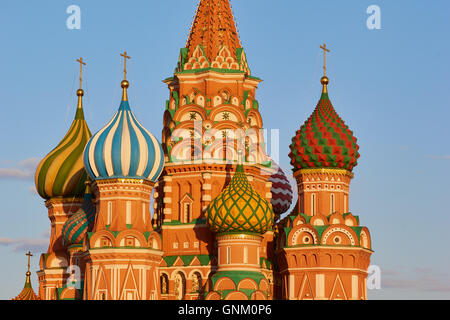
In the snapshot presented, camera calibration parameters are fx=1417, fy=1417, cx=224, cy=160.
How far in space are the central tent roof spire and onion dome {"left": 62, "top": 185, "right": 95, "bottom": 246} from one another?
21.9ft

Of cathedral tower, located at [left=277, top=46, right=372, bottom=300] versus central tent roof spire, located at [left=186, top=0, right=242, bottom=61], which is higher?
central tent roof spire, located at [left=186, top=0, right=242, bottom=61]

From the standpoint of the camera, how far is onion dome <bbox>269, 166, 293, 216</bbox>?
2100 inches

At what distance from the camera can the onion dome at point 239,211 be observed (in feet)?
154

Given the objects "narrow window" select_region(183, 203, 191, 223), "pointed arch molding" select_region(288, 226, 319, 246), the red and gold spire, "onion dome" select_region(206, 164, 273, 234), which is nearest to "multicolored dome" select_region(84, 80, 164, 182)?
"narrow window" select_region(183, 203, 191, 223)

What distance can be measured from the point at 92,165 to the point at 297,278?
7.90m

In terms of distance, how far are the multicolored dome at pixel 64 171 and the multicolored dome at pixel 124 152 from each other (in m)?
6.33

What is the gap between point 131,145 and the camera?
47.2 metres

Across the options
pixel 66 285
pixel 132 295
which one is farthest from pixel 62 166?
pixel 132 295

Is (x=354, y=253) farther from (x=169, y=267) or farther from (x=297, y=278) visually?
(x=169, y=267)

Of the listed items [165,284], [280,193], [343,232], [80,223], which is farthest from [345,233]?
[80,223]

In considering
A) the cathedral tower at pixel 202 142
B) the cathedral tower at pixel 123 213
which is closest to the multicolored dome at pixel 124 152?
the cathedral tower at pixel 123 213

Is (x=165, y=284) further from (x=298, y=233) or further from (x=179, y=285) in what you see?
(x=298, y=233)

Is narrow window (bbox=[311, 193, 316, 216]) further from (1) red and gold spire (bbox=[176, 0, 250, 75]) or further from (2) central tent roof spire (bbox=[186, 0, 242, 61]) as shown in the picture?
(2) central tent roof spire (bbox=[186, 0, 242, 61])

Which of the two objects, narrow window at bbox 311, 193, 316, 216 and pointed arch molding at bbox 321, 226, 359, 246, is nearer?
pointed arch molding at bbox 321, 226, 359, 246
